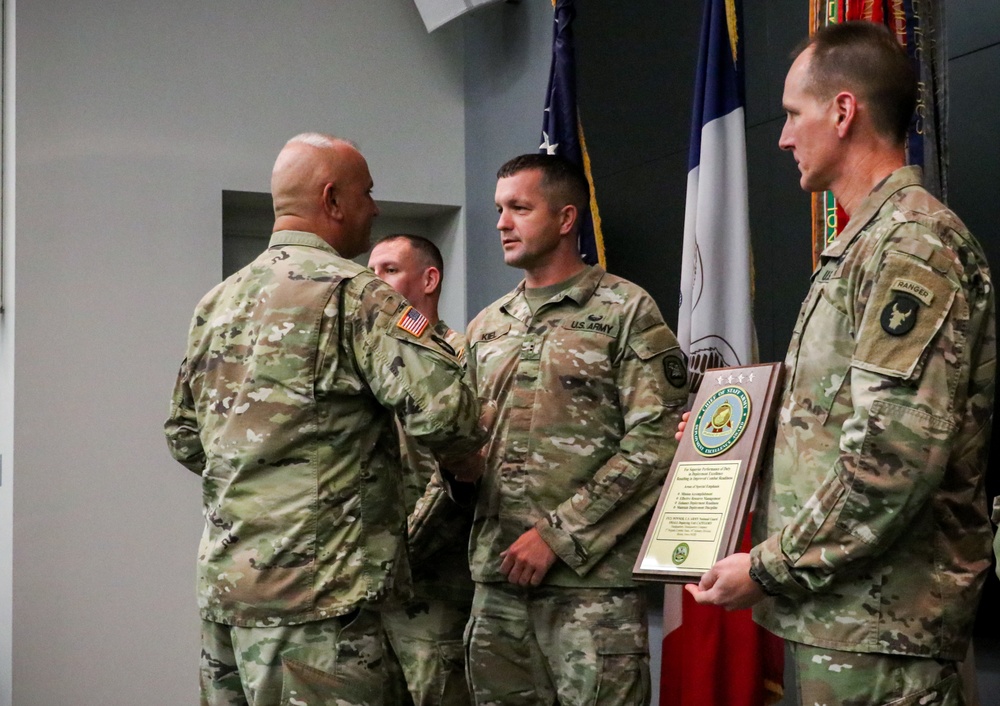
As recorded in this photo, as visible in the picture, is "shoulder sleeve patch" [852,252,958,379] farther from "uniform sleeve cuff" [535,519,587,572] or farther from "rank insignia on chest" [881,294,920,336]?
"uniform sleeve cuff" [535,519,587,572]

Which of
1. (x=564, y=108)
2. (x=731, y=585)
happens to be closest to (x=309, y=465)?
(x=731, y=585)

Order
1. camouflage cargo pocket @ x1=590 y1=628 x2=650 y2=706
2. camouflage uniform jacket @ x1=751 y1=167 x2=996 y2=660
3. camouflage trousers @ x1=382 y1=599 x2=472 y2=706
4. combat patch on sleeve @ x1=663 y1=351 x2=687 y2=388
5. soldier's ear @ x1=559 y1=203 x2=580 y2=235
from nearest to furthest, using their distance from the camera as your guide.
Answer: camouflage uniform jacket @ x1=751 y1=167 x2=996 y2=660 < camouflage cargo pocket @ x1=590 y1=628 x2=650 y2=706 < combat patch on sleeve @ x1=663 y1=351 x2=687 y2=388 < soldier's ear @ x1=559 y1=203 x2=580 y2=235 < camouflage trousers @ x1=382 y1=599 x2=472 y2=706

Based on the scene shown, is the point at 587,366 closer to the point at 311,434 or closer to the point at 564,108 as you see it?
the point at 311,434

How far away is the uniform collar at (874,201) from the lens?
172 cm

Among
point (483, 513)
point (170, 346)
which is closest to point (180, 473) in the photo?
point (170, 346)

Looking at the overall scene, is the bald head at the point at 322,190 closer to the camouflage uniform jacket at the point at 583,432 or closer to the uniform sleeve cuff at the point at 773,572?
the camouflage uniform jacket at the point at 583,432

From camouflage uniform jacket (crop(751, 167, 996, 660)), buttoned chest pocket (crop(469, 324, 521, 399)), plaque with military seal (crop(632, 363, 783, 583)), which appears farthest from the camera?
buttoned chest pocket (crop(469, 324, 521, 399))

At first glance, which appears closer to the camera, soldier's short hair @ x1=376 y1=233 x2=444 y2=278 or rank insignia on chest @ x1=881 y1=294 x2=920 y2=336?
rank insignia on chest @ x1=881 y1=294 x2=920 y2=336

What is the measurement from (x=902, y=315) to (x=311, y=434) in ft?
3.56

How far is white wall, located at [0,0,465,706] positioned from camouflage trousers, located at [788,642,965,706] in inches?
123

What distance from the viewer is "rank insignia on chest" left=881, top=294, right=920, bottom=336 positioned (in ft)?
5.18

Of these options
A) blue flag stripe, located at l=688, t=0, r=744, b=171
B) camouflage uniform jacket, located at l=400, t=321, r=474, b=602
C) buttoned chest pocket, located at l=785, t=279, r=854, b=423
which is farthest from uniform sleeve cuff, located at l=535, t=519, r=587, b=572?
blue flag stripe, located at l=688, t=0, r=744, b=171

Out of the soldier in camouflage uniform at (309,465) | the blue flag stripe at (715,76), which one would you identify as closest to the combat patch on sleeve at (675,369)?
the soldier in camouflage uniform at (309,465)

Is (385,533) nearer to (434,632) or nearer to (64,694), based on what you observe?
(434,632)
